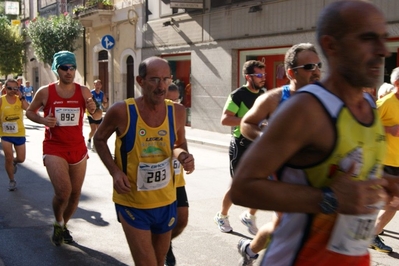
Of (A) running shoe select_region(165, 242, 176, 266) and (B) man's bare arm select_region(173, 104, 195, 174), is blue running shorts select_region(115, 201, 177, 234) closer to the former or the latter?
(B) man's bare arm select_region(173, 104, 195, 174)

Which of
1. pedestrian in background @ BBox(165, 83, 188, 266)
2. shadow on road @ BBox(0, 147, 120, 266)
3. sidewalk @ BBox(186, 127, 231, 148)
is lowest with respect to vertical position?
sidewalk @ BBox(186, 127, 231, 148)

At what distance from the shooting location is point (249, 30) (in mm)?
17156

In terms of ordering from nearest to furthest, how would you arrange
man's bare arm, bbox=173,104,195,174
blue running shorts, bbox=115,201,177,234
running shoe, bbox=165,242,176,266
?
blue running shorts, bbox=115,201,177,234
man's bare arm, bbox=173,104,195,174
running shoe, bbox=165,242,176,266

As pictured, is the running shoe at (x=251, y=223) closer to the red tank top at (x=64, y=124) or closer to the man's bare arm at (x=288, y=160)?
the red tank top at (x=64, y=124)

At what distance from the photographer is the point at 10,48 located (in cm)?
3772

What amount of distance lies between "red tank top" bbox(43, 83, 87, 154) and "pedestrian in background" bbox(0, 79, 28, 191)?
3176 mm

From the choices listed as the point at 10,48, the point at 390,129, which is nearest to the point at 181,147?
the point at 390,129

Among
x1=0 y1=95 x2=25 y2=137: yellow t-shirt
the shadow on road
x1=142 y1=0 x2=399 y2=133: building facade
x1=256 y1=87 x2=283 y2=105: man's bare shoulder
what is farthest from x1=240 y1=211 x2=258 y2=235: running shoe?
x1=142 y1=0 x2=399 y2=133: building facade

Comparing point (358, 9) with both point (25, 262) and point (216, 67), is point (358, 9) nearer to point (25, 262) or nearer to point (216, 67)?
point (25, 262)

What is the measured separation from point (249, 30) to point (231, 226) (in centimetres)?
1146

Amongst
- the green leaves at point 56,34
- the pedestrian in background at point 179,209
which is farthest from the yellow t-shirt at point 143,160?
the green leaves at point 56,34

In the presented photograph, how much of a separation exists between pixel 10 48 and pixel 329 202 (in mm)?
38677

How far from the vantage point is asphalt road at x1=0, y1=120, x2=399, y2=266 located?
211 inches

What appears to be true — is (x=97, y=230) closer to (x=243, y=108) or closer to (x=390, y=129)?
(x=243, y=108)
